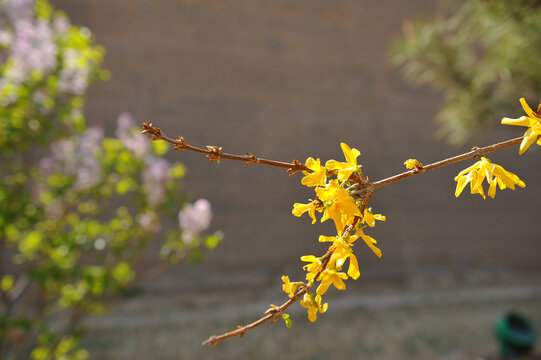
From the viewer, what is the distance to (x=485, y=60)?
2.23 meters

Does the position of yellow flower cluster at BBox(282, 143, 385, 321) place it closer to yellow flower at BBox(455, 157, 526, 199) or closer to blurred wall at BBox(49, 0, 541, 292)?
yellow flower at BBox(455, 157, 526, 199)

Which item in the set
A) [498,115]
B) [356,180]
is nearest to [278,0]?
[498,115]

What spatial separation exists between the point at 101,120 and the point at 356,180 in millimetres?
3677

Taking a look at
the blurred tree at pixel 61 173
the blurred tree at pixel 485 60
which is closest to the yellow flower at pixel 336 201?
the blurred tree at pixel 61 173

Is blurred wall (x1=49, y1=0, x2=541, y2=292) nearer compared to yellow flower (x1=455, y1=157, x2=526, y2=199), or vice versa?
yellow flower (x1=455, y1=157, x2=526, y2=199)

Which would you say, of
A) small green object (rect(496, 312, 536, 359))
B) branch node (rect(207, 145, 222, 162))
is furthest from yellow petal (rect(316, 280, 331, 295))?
small green object (rect(496, 312, 536, 359))

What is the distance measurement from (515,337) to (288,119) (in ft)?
8.80

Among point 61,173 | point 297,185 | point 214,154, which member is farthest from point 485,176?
point 297,185

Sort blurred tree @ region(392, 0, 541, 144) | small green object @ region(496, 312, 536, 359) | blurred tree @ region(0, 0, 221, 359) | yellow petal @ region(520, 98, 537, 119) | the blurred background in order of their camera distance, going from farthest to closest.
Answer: the blurred background → small green object @ region(496, 312, 536, 359) → blurred tree @ region(392, 0, 541, 144) → blurred tree @ region(0, 0, 221, 359) → yellow petal @ region(520, 98, 537, 119)

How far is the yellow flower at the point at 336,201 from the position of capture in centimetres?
35

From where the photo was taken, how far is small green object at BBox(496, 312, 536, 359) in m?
2.36

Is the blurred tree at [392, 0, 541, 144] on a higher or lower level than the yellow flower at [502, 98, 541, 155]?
higher

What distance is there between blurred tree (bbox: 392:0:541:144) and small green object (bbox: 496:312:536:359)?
119 centimetres

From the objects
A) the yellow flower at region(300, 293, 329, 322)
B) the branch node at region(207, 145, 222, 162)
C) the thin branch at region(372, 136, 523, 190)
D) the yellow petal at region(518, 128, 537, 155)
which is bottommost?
the yellow flower at region(300, 293, 329, 322)
